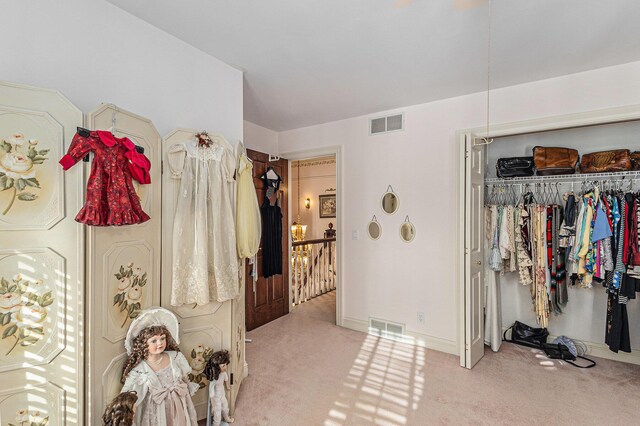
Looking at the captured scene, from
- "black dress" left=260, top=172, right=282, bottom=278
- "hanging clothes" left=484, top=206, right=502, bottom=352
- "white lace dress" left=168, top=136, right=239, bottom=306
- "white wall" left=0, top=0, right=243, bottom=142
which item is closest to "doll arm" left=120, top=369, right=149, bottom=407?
"white lace dress" left=168, top=136, right=239, bottom=306

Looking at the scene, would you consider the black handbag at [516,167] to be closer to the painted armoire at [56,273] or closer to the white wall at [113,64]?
the white wall at [113,64]

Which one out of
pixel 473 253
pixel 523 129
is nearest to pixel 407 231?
pixel 473 253

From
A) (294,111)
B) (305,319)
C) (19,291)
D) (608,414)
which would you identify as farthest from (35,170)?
(608,414)

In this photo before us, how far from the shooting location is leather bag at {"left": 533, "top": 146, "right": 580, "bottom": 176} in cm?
306

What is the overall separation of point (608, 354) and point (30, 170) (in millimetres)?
4673

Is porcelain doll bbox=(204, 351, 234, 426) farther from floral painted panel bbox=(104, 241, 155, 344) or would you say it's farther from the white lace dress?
floral painted panel bbox=(104, 241, 155, 344)

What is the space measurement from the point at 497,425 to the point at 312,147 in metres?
3.35

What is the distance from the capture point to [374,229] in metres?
3.73

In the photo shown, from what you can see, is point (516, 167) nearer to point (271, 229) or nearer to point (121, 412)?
point (271, 229)

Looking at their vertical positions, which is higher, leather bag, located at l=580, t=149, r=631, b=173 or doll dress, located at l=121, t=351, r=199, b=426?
leather bag, located at l=580, t=149, r=631, b=173

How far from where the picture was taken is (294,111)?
3592 mm

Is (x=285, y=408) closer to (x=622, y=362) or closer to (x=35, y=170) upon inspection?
(x=35, y=170)

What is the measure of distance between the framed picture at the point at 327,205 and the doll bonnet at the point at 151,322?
6.22 metres

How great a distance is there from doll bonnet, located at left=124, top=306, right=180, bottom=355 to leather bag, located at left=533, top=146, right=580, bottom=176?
137 inches
